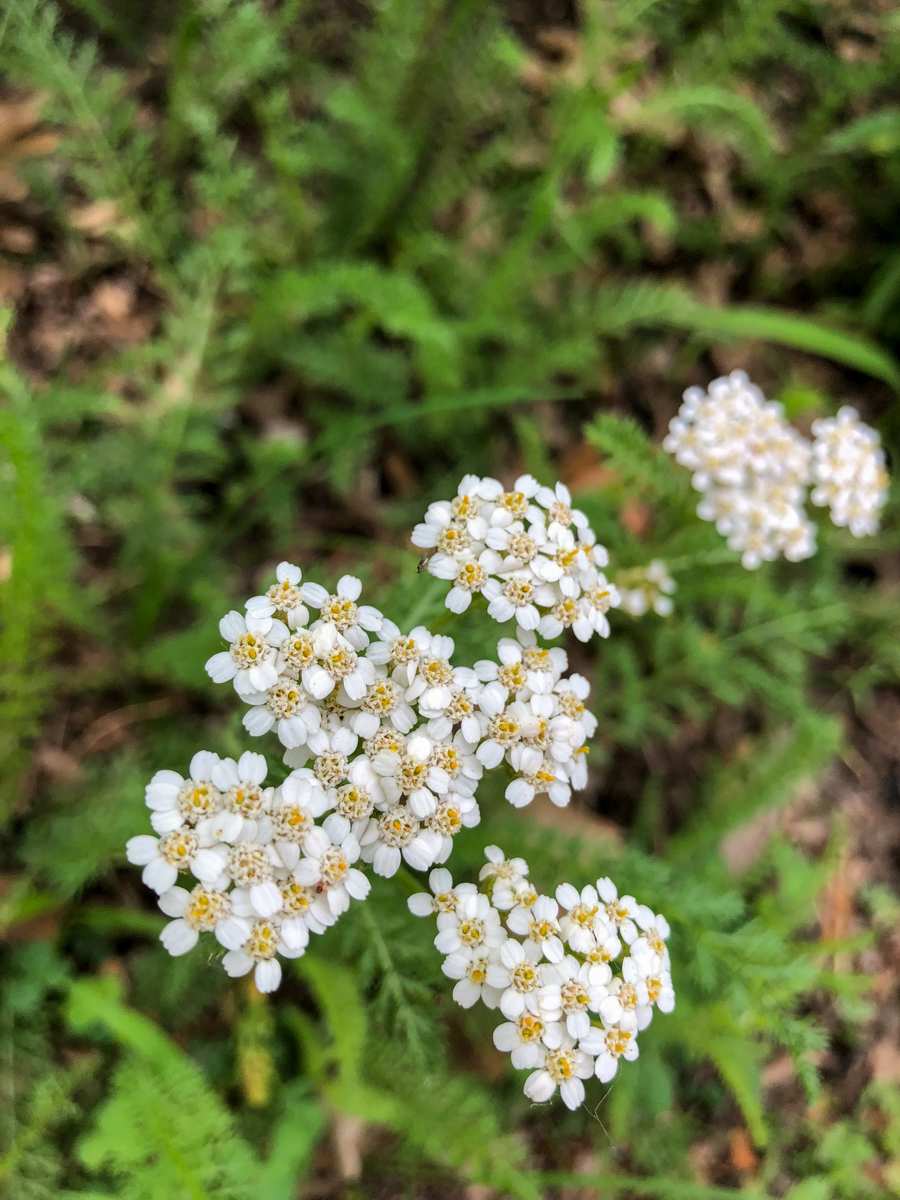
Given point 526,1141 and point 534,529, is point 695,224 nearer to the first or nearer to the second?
point 534,529

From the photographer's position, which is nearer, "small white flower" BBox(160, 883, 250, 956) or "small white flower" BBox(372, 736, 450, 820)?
"small white flower" BBox(160, 883, 250, 956)

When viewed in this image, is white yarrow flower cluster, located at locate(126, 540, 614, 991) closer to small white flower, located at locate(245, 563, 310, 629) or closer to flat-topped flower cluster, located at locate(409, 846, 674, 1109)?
small white flower, located at locate(245, 563, 310, 629)

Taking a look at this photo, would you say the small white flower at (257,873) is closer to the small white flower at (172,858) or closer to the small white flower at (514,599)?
the small white flower at (172,858)

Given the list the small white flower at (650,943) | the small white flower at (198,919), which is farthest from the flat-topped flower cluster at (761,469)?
the small white flower at (198,919)

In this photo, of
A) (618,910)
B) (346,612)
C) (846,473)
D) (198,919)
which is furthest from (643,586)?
(198,919)

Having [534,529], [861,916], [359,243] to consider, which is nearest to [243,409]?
[359,243]

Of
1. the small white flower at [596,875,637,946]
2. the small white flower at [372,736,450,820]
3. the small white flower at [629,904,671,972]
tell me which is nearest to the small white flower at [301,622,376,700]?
the small white flower at [372,736,450,820]

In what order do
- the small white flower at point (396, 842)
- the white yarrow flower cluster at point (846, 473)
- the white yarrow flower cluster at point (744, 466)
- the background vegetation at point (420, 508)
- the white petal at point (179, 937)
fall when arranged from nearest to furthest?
1. the white petal at point (179, 937)
2. the small white flower at point (396, 842)
3. the background vegetation at point (420, 508)
4. the white yarrow flower cluster at point (744, 466)
5. the white yarrow flower cluster at point (846, 473)
